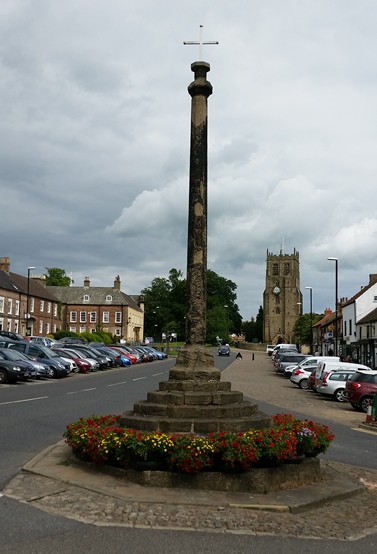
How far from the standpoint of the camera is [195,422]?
27.9 ft

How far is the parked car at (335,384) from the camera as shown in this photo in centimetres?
2412

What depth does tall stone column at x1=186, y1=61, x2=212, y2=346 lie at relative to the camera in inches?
400

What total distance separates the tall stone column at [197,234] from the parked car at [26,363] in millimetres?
18567

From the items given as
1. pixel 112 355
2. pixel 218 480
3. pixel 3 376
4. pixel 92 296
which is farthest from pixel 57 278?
pixel 218 480

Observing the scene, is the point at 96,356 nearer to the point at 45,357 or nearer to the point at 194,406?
the point at 45,357

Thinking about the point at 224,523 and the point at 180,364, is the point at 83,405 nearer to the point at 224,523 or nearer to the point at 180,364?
the point at 180,364

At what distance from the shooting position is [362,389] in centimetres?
2005

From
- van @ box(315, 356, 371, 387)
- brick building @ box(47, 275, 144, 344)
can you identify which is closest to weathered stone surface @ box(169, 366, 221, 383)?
van @ box(315, 356, 371, 387)

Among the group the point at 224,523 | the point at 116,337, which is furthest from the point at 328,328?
the point at 224,523

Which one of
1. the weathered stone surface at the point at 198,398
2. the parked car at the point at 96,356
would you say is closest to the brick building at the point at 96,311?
the parked car at the point at 96,356

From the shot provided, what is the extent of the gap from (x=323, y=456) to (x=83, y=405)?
30.2ft

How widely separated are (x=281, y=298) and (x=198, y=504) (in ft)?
Answer: 411

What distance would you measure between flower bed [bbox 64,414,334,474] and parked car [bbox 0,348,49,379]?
19871mm

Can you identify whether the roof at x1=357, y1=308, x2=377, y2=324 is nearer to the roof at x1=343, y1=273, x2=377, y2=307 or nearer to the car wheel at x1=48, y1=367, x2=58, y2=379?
the roof at x1=343, y1=273, x2=377, y2=307
